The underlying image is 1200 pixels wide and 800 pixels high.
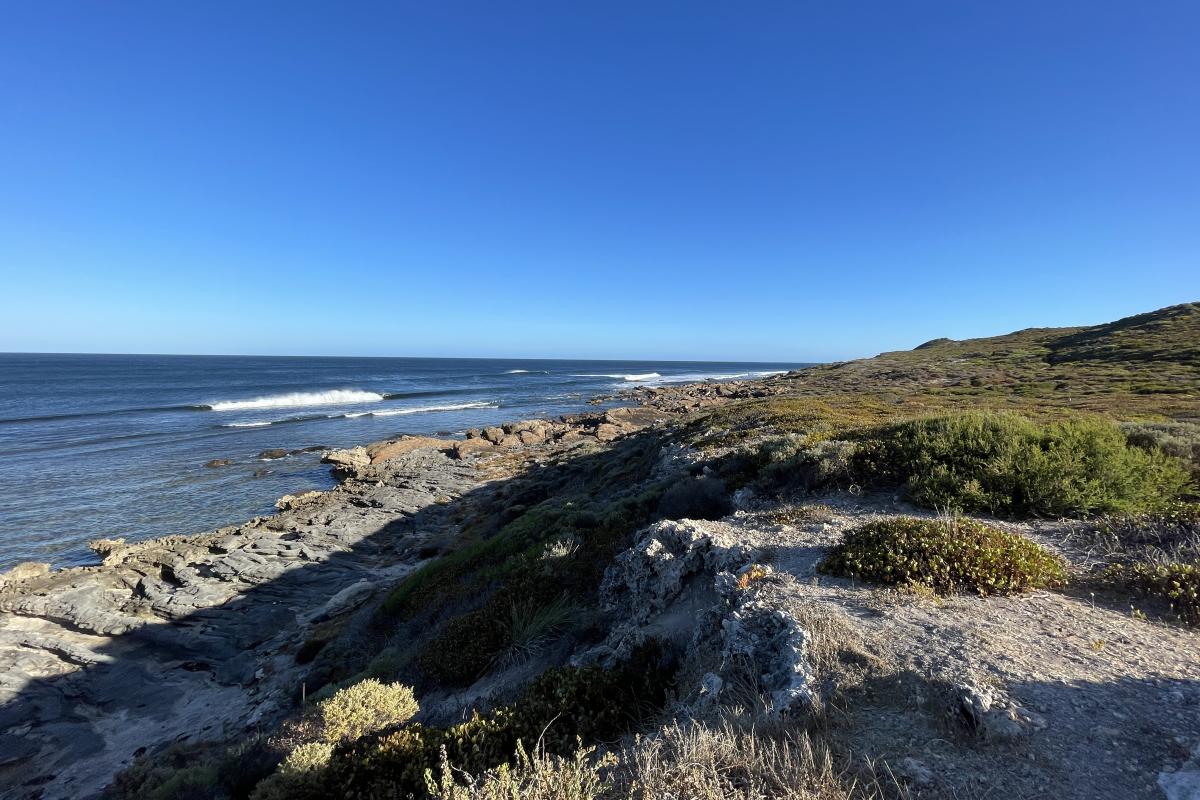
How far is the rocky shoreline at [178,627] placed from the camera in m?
8.93

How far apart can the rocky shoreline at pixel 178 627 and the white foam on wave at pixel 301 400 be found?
42.9m

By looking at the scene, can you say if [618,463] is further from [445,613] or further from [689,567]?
[689,567]

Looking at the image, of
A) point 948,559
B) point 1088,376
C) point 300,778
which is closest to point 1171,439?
point 948,559

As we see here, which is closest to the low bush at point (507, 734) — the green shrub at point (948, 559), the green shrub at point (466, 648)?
the green shrub at point (466, 648)

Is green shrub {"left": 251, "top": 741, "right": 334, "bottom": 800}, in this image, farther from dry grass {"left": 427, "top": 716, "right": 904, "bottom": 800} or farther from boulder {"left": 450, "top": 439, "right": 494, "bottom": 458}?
boulder {"left": 450, "top": 439, "right": 494, "bottom": 458}

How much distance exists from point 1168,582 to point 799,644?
3664 mm

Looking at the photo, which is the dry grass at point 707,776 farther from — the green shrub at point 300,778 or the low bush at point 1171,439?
the low bush at point 1171,439

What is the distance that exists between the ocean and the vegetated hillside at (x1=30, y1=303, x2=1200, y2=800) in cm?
1119

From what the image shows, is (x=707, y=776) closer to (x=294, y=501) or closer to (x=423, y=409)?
(x=294, y=501)

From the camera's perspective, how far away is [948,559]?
5.45 metres

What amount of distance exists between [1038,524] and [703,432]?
472 inches

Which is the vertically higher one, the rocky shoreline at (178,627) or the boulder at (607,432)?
the boulder at (607,432)

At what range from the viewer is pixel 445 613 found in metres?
9.41

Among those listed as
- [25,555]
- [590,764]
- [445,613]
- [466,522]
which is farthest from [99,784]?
[25,555]
